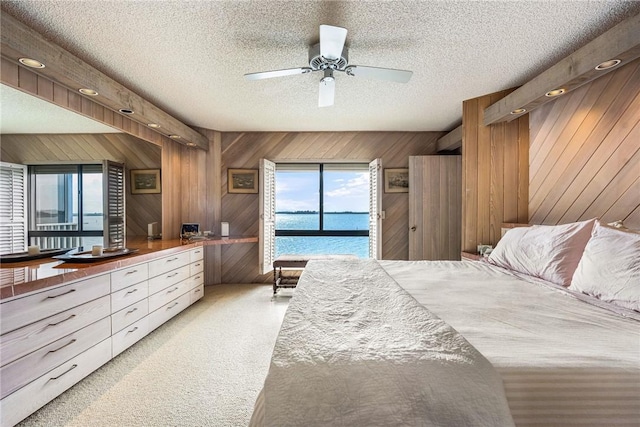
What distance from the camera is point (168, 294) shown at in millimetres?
3000

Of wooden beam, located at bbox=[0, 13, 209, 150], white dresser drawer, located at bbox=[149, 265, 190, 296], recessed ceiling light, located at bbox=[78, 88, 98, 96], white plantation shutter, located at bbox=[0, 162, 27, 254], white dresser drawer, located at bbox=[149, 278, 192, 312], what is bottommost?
white dresser drawer, located at bbox=[149, 278, 192, 312]

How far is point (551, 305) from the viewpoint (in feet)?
4.31

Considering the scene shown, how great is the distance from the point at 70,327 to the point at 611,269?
3069 mm

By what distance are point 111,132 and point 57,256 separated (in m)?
1.33

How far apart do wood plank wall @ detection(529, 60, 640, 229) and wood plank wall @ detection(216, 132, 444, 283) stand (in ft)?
6.31

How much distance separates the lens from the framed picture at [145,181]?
3256 mm

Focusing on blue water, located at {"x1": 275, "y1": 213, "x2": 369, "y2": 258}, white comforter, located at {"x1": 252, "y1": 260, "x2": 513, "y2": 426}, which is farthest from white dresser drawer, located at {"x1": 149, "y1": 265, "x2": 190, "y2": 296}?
blue water, located at {"x1": 275, "y1": 213, "x2": 369, "y2": 258}

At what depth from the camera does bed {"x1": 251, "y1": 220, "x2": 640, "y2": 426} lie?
728 millimetres

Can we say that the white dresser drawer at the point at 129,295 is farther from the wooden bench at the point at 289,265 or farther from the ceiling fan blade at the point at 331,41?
the ceiling fan blade at the point at 331,41

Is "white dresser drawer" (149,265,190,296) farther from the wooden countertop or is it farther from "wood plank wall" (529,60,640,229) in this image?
"wood plank wall" (529,60,640,229)

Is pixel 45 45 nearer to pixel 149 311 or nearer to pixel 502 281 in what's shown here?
pixel 149 311

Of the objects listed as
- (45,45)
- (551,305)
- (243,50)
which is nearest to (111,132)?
(45,45)

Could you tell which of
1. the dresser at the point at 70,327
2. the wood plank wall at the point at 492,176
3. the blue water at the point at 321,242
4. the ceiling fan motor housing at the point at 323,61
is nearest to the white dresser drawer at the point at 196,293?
the dresser at the point at 70,327

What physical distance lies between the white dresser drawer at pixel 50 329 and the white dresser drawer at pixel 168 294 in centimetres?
58
